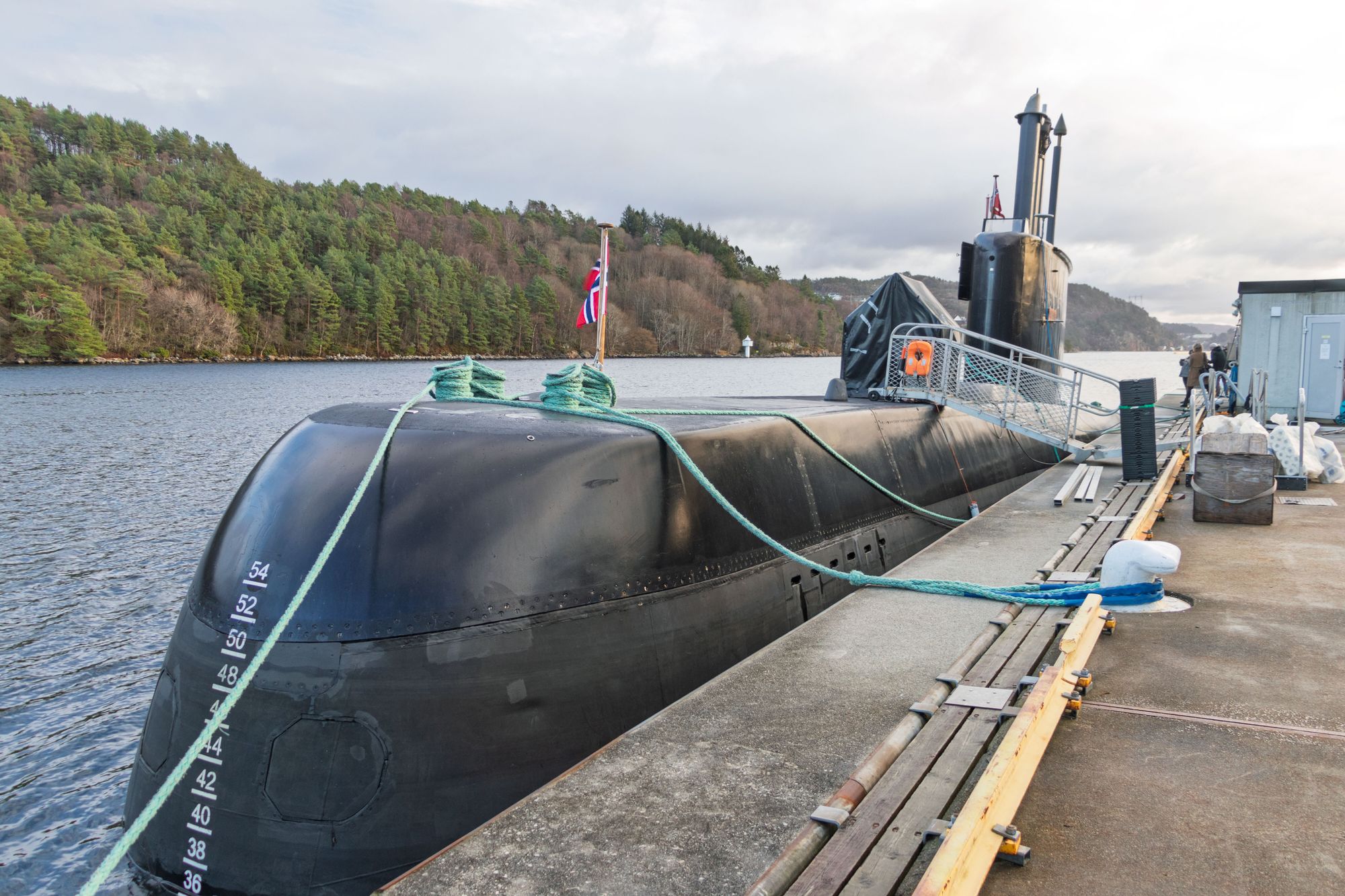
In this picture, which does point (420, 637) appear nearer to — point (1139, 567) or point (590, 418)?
point (590, 418)

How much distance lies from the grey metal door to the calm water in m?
22.0

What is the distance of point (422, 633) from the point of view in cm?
425

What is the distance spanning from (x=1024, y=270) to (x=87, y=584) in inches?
571

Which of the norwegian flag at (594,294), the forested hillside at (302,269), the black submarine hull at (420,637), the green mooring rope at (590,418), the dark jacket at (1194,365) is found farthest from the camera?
→ the forested hillside at (302,269)

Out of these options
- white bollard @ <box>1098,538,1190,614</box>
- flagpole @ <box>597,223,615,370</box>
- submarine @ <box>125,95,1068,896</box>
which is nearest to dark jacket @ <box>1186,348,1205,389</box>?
flagpole @ <box>597,223,615,370</box>

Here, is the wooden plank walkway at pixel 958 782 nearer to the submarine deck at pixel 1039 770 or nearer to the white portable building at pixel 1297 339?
the submarine deck at pixel 1039 770

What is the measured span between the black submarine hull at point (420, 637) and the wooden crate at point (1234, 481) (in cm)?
624

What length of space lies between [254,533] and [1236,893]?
4596 millimetres

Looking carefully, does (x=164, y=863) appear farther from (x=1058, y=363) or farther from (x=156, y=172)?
(x=156, y=172)

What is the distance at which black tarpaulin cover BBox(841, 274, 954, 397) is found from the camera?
11883 millimetres

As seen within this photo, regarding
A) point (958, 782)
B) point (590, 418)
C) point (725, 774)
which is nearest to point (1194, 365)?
point (590, 418)

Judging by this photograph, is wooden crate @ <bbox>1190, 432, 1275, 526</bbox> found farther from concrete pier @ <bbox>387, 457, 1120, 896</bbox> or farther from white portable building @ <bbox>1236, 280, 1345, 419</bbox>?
white portable building @ <bbox>1236, 280, 1345, 419</bbox>

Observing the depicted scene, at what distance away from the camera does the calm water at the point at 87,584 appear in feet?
22.0

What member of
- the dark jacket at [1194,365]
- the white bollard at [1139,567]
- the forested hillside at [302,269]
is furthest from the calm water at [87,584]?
the forested hillside at [302,269]
